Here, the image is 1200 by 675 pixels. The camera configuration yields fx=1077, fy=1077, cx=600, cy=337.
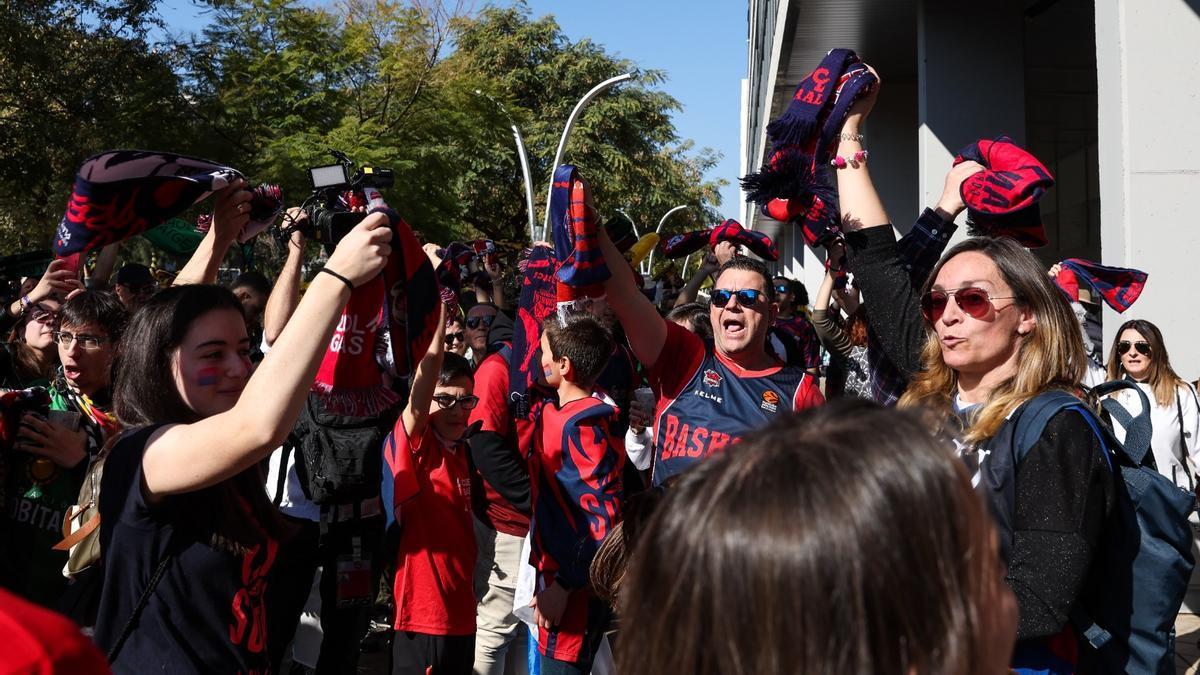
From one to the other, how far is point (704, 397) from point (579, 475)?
58cm

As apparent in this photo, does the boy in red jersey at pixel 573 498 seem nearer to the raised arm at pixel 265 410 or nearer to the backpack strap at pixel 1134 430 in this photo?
the backpack strap at pixel 1134 430

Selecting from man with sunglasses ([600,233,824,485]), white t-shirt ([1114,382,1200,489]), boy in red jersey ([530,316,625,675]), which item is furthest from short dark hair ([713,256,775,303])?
white t-shirt ([1114,382,1200,489])

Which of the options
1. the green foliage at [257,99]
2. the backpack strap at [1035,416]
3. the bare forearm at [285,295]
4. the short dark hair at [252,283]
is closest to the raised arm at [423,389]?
the bare forearm at [285,295]

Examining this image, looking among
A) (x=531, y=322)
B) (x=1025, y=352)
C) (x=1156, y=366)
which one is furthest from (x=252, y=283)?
(x=1156, y=366)

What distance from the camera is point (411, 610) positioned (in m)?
4.64

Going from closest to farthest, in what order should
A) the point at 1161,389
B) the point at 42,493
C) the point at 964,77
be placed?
the point at 42,493
the point at 1161,389
the point at 964,77

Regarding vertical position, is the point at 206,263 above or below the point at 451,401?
above

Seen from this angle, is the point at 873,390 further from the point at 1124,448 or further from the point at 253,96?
the point at 253,96

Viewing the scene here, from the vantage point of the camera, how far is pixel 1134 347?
6254 millimetres

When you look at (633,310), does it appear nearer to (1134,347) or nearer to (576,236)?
(576,236)

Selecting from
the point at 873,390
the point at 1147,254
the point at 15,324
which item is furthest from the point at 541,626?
the point at 1147,254

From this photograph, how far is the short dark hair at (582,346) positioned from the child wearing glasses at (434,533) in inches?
22.6

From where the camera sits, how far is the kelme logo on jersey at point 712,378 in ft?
13.2

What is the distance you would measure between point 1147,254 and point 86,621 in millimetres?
5391
